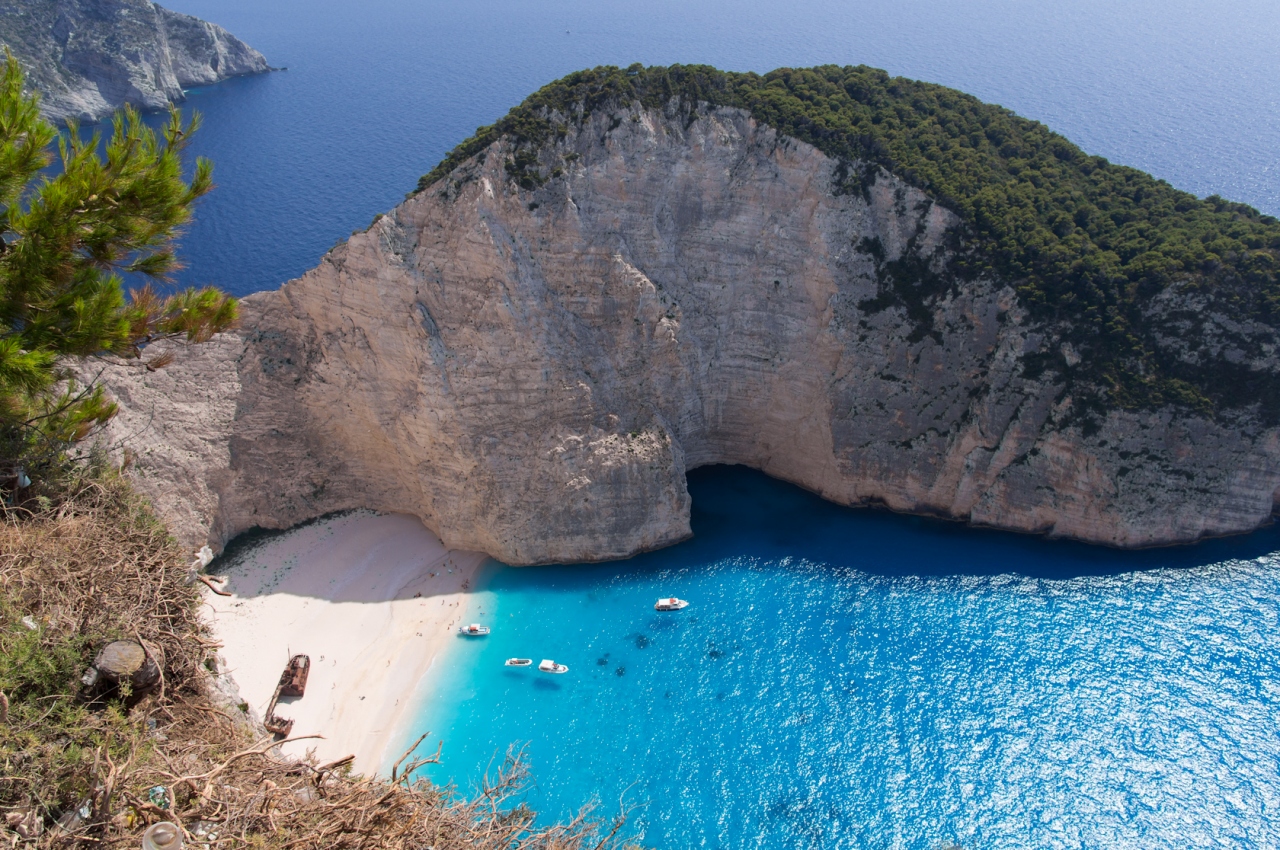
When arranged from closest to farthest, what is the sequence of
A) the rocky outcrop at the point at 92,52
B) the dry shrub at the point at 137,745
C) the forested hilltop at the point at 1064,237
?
the dry shrub at the point at 137,745 < the forested hilltop at the point at 1064,237 < the rocky outcrop at the point at 92,52

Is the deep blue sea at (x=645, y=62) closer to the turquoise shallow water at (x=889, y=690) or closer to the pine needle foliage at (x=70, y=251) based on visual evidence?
the turquoise shallow water at (x=889, y=690)

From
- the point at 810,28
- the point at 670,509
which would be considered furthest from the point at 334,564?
the point at 810,28

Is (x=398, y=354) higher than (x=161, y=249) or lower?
lower

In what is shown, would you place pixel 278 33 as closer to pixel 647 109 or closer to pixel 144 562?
pixel 647 109

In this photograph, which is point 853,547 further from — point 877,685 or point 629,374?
point 629,374

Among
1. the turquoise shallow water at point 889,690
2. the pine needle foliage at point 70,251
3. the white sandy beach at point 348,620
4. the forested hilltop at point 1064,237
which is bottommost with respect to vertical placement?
the white sandy beach at point 348,620

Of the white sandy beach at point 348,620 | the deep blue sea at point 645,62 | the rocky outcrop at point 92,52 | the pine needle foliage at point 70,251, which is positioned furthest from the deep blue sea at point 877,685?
the rocky outcrop at point 92,52

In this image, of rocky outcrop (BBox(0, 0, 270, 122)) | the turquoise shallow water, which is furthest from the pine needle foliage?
rocky outcrop (BBox(0, 0, 270, 122))

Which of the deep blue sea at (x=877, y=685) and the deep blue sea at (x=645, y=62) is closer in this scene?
the deep blue sea at (x=877, y=685)
